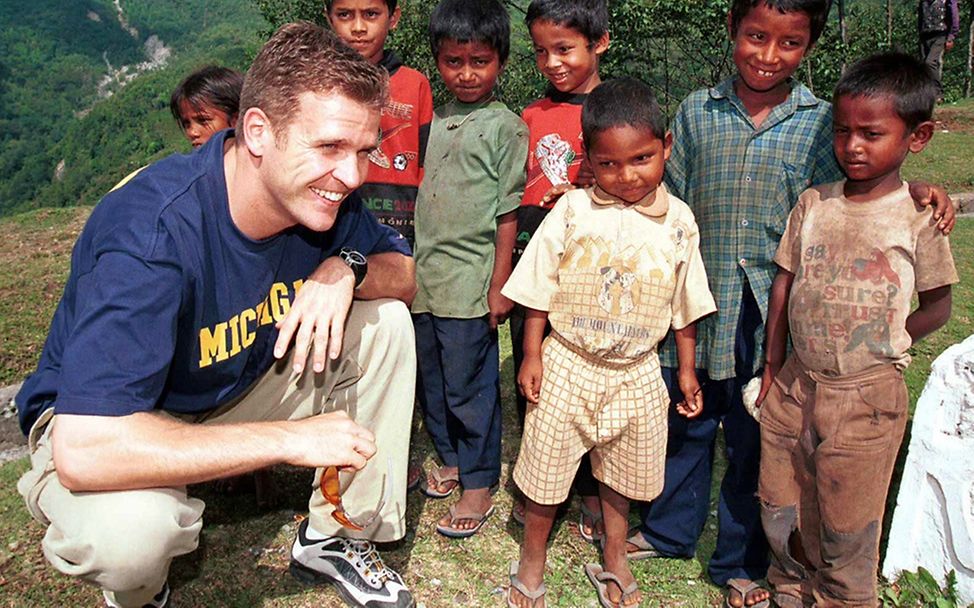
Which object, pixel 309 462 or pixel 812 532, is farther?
pixel 812 532

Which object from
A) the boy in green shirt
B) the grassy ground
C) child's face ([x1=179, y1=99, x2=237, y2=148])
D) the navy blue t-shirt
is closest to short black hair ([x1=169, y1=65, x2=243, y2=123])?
child's face ([x1=179, y1=99, x2=237, y2=148])

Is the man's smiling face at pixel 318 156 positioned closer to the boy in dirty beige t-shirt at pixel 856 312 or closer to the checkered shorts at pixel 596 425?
the checkered shorts at pixel 596 425

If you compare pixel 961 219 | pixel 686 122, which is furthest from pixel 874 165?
pixel 961 219

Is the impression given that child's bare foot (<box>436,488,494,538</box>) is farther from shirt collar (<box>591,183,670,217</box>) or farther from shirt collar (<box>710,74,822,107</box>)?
shirt collar (<box>710,74,822,107</box>)

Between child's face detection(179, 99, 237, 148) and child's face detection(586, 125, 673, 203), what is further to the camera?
child's face detection(179, 99, 237, 148)

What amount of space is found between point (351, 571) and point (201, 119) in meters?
2.03

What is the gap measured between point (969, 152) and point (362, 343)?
10455mm

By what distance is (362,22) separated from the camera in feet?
9.21

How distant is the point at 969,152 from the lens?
9844mm

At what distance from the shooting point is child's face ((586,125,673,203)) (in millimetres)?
2078

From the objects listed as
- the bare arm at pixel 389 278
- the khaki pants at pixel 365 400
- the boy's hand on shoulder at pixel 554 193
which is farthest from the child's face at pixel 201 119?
the boy's hand on shoulder at pixel 554 193

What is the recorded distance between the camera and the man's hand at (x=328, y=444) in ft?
5.98

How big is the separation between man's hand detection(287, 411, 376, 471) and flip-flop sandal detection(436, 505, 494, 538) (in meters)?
0.89

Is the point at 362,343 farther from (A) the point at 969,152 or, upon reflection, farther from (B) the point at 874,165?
(A) the point at 969,152
